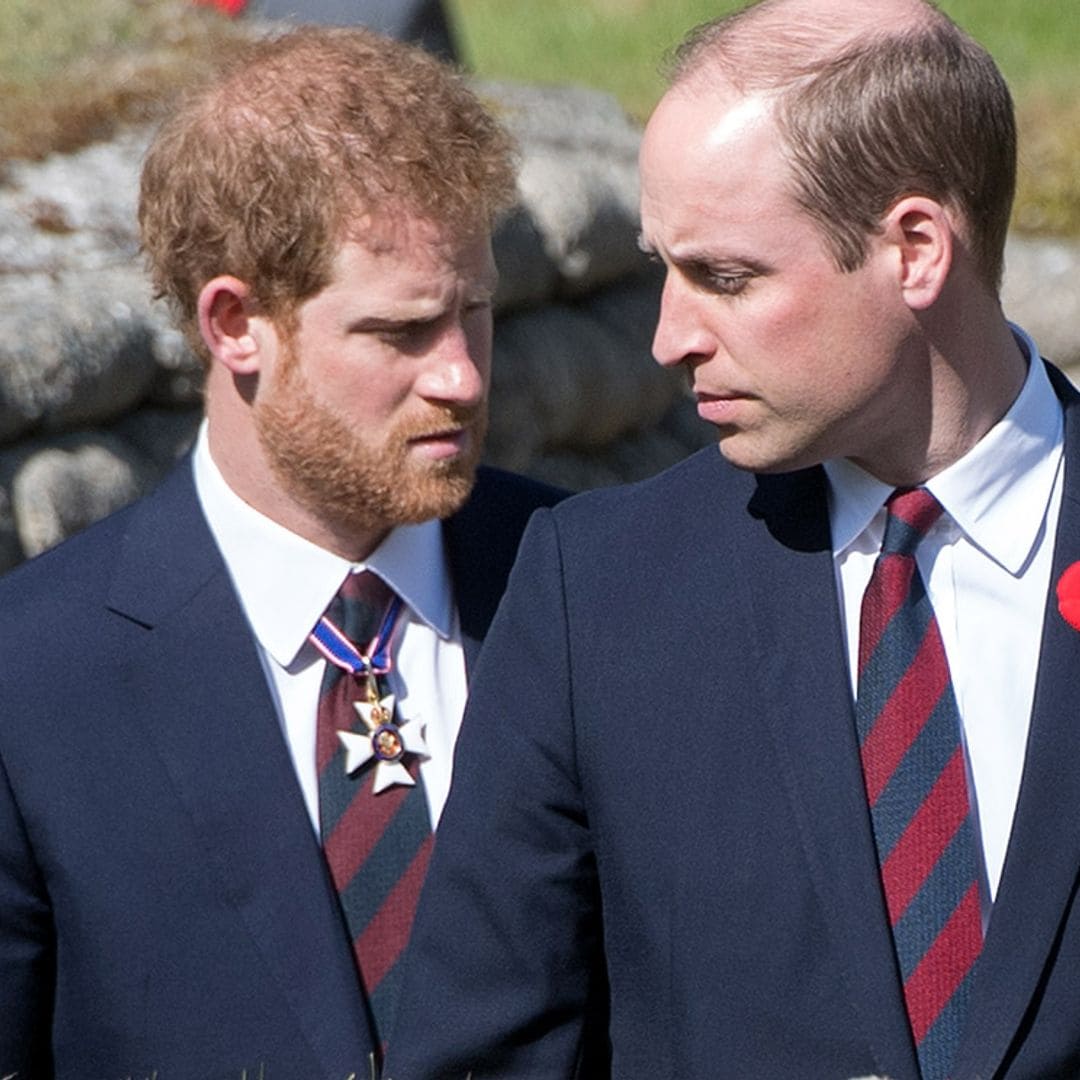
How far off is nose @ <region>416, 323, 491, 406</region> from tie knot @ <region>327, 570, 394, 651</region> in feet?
0.87

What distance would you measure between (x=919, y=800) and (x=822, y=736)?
12 cm

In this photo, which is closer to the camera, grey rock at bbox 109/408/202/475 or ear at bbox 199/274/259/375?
ear at bbox 199/274/259/375

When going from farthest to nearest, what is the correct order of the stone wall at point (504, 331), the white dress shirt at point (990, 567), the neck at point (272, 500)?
1. the stone wall at point (504, 331)
2. the neck at point (272, 500)
3. the white dress shirt at point (990, 567)

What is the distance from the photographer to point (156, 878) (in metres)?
2.87

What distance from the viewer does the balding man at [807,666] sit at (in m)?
2.31

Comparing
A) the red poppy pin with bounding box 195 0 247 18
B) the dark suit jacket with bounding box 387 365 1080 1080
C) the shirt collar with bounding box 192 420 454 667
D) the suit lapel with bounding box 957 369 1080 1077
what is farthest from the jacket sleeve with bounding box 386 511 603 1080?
the red poppy pin with bounding box 195 0 247 18

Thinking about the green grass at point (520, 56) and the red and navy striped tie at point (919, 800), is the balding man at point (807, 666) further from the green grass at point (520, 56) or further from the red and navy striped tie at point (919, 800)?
the green grass at point (520, 56)

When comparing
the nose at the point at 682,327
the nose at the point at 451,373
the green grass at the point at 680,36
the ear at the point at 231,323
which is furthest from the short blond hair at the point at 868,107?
the green grass at the point at 680,36

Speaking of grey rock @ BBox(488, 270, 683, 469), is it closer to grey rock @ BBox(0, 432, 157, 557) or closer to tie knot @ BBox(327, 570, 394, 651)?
grey rock @ BBox(0, 432, 157, 557)

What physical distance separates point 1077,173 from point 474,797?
637 centimetres

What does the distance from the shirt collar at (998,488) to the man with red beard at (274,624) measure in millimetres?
664

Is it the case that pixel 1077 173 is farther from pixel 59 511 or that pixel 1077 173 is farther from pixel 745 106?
pixel 745 106

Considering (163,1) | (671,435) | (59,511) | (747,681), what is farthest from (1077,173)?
(747,681)

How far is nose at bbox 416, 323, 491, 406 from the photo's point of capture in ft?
9.72
